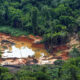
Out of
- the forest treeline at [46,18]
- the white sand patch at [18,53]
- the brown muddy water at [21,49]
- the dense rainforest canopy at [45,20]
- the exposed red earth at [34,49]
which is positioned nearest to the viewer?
the exposed red earth at [34,49]

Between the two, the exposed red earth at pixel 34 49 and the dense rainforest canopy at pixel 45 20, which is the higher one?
the dense rainforest canopy at pixel 45 20

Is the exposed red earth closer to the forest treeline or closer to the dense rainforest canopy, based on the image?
the dense rainforest canopy

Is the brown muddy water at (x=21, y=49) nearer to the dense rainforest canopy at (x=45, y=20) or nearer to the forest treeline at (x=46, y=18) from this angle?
the dense rainforest canopy at (x=45, y=20)

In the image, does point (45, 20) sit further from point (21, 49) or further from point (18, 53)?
point (18, 53)

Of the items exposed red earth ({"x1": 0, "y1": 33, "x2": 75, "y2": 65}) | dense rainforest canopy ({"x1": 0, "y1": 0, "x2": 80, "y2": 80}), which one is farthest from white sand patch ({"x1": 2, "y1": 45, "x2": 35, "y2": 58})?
dense rainforest canopy ({"x1": 0, "y1": 0, "x2": 80, "y2": 80})

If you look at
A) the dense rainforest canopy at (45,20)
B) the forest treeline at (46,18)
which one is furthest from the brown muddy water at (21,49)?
the forest treeline at (46,18)

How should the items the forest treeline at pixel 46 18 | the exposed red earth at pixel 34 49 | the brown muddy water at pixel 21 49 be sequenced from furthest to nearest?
the forest treeline at pixel 46 18
the brown muddy water at pixel 21 49
the exposed red earth at pixel 34 49
